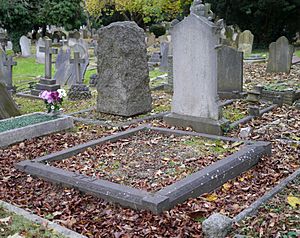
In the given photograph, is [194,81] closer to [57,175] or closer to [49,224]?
[57,175]

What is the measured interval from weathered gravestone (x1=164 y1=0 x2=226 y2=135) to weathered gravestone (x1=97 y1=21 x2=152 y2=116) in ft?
4.99

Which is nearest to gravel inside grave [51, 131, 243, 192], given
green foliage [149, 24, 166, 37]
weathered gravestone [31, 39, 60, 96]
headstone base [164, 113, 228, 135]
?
headstone base [164, 113, 228, 135]

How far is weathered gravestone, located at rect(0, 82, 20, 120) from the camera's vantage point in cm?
902

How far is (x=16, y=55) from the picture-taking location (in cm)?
2734

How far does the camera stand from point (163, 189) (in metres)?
5.03

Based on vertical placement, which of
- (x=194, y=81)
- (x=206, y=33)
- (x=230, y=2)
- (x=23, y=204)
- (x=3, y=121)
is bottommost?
(x=23, y=204)

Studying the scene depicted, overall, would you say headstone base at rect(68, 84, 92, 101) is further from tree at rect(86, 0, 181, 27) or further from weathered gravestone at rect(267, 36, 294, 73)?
tree at rect(86, 0, 181, 27)

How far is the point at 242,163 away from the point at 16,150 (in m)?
3.84

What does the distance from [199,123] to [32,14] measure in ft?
81.6

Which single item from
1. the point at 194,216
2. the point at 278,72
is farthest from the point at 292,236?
the point at 278,72

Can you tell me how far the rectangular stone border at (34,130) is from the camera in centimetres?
759

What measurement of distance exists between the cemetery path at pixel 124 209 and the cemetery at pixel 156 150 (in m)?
0.01

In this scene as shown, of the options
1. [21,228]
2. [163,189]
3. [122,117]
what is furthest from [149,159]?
[122,117]

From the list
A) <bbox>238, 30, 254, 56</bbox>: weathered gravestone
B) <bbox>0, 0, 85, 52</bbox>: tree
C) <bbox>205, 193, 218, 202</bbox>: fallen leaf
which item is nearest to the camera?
<bbox>205, 193, 218, 202</bbox>: fallen leaf
